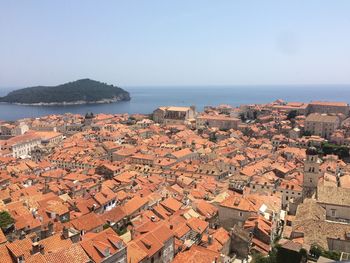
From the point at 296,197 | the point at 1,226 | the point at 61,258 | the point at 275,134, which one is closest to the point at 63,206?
the point at 1,226

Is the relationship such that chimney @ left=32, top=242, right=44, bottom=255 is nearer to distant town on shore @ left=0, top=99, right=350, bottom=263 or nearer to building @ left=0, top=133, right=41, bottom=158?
distant town on shore @ left=0, top=99, right=350, bottom=263

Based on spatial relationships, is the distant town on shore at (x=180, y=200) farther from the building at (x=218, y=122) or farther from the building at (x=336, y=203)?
the building at (x=218, y=122)

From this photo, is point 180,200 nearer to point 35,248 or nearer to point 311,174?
point 311,174

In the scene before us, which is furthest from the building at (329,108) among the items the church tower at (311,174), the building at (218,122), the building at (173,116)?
the church tower at (311,174)

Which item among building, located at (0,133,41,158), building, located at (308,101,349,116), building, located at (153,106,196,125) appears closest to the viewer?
building, located at (0,133,41,158)

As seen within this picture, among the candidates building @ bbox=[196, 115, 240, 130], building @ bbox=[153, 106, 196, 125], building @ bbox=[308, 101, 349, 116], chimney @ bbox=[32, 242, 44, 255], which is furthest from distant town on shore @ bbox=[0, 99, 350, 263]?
building @ bbox=[153, 106, 196, 125]

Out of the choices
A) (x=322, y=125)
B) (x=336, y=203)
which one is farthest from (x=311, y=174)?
(x=322, y=125)
